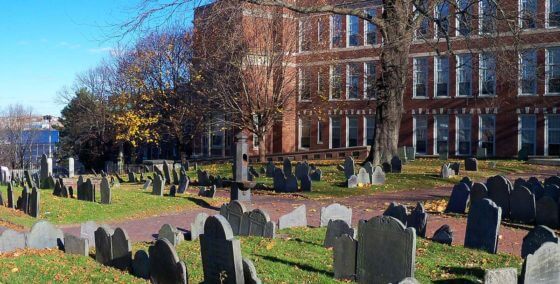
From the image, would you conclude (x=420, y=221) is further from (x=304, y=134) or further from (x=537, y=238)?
(x=304, y=134)

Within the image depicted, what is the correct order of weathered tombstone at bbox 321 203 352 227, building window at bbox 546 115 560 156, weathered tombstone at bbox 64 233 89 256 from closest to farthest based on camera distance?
weathered tombstone at bbox 64 233 89 256
weathered tombstone at bbox 321 203 352 227
building window at bbox 546 115 560 156

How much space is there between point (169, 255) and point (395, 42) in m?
16.8

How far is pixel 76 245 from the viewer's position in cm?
1068

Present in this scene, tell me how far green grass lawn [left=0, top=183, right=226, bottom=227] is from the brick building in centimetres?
1742

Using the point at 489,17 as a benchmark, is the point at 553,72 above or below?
below

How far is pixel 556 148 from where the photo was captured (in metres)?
38.3

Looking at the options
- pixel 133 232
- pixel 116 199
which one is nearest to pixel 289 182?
pixel 116 199

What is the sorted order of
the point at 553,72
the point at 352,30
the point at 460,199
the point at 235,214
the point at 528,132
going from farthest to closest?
1. the point at 352,30
2. the point at 528,132
3. the point at 553,72
4. the point at 460,199
5. the point at 235,214

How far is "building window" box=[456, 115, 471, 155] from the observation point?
41656mm

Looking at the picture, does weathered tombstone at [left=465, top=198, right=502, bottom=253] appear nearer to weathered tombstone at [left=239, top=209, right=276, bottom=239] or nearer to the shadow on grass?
the shadow on grass

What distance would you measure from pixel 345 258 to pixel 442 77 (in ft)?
120

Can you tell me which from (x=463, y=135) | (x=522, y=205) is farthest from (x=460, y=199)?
(x=463, y=135)

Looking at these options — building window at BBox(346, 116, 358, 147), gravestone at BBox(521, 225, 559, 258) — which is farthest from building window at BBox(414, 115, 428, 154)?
gravestone at BBox(521, 225, 559, 258)

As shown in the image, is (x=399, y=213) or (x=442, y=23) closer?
(x=399, y=213)
